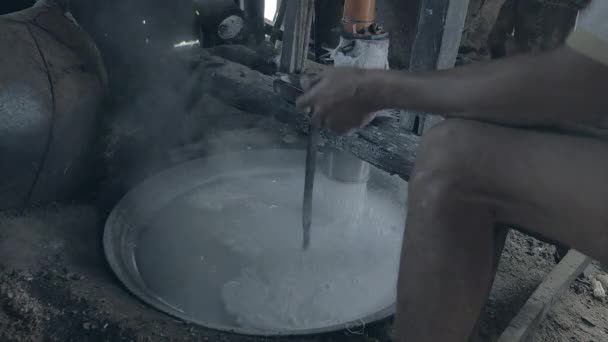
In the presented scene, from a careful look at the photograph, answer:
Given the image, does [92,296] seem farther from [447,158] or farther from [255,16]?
[255,16]

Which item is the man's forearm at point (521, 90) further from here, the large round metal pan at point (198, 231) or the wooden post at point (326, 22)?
the wooden post at point (326, 22)

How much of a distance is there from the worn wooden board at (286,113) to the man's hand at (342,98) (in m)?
0.56

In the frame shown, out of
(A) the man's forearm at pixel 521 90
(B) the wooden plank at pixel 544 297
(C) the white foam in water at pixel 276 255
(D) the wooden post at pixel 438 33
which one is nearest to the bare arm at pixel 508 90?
(A) the man's forearm at pixel 521 90

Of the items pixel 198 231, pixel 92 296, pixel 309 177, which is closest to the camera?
pixel 92 296

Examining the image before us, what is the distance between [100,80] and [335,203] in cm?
160

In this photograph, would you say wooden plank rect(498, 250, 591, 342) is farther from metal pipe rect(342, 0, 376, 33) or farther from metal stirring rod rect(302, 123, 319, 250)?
metal pipe rect(342, 0, 376, 33)

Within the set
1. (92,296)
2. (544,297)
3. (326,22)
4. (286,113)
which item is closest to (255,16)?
(326,22)

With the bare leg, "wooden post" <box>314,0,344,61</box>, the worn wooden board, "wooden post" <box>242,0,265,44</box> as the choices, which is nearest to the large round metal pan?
the worn wooden board

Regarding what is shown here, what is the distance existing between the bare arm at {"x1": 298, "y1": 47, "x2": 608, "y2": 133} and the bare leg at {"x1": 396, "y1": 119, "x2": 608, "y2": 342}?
0.09 m

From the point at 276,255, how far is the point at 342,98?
1360 millimetres

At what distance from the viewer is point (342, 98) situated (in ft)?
5.90

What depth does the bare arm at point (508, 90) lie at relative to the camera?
1.34 metres

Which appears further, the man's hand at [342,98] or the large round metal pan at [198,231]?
the large round metal pan at [198,231]

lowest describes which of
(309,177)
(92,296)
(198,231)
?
A: (198,231)
